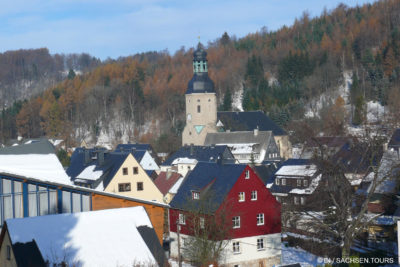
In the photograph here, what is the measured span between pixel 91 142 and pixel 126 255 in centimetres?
9217

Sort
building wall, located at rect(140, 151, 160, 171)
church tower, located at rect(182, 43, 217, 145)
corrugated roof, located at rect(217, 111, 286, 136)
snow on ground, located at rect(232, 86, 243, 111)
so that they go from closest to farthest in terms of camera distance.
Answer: building wall, located at rect(140, 151, 160, 171) < church tower, located at rect(182, 43, 217, 145) < corrugated roof, located at rect(217, 111, 286, 136) < snow on ground, located at rect(232, 86, 243, 111)

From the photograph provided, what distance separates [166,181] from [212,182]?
15.1 metres

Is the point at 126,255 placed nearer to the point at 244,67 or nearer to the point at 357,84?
the point at 357,84

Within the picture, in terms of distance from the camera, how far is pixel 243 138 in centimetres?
7288

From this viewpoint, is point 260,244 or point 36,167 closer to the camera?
point 36,167

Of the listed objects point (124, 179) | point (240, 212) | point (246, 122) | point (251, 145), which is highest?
point (246, 122)

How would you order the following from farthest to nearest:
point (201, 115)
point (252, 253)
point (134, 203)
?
1. point (201, 115)
2. point (252, 253)
3. point (134, 203)

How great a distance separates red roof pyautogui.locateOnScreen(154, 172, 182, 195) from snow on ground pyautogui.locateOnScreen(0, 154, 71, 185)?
1557cm

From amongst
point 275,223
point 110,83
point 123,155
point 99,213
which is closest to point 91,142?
point 110,83

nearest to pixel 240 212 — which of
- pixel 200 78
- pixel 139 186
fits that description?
pixel 139 186

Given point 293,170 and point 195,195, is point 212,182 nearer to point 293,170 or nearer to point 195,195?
point 195,195

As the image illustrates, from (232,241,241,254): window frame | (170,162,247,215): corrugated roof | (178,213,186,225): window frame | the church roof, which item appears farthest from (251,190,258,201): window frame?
the church roof

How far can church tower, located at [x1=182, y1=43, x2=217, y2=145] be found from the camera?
78812 mm

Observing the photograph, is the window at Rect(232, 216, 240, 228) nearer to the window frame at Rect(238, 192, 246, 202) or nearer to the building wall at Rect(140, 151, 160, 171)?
the window frame at Rect(238, 192, 246, 202)
